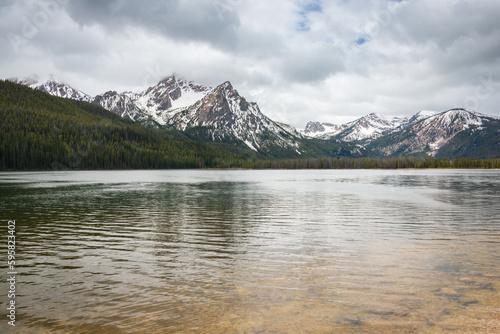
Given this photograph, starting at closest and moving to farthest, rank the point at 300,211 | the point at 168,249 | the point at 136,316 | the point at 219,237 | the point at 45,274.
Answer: the point at 136,316 → the point at 45,274 → the point at 168,249 → the point at 219,237 → the point at 300,211

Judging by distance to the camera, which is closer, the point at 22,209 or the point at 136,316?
the point at 136,316

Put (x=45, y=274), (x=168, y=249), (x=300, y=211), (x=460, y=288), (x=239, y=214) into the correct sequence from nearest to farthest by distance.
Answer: (x=460, y=288) < (x=45, y=274) < (x=168, y=249) < (x=239, y=214) < (x=300, y=211)

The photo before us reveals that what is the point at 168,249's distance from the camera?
2034cm

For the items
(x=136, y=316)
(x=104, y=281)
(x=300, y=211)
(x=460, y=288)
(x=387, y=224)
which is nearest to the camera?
(x=136, y=316)

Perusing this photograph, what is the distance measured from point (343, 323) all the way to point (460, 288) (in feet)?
20.3

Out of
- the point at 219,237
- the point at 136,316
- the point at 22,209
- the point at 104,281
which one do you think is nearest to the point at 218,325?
the point at 136,316

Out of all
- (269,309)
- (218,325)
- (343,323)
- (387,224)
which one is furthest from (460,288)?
(387,224)

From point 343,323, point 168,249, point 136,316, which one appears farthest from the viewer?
point 168,249

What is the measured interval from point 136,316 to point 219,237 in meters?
13.3

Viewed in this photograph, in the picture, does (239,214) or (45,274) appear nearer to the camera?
(45,274)

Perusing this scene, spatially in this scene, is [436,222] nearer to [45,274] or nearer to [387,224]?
[387,224]

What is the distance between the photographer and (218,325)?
1004cm

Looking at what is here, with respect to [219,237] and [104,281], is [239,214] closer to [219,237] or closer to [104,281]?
[219,237]

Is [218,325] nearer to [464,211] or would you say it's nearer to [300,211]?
[300,211]
